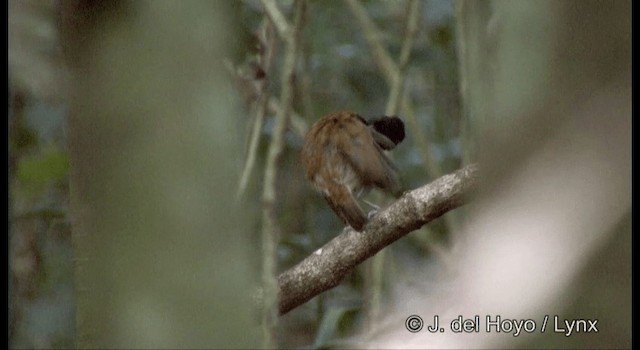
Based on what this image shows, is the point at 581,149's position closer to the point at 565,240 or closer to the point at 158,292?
the point at 565,240

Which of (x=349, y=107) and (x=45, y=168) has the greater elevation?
(x=349, y=107)

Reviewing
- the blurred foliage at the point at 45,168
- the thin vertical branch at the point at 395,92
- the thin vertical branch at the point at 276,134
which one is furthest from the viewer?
the thin vertical branch at the point at 395,92

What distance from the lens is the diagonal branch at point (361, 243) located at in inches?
30.6

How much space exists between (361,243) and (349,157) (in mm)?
91

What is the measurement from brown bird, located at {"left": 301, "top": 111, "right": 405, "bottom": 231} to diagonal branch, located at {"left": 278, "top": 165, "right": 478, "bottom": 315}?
3cm

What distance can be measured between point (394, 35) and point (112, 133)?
55 cm

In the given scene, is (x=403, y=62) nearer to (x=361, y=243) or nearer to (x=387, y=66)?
(x=387, y=66)

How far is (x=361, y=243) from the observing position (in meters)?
0.79

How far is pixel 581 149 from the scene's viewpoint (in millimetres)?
326

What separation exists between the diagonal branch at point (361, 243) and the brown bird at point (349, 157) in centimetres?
3

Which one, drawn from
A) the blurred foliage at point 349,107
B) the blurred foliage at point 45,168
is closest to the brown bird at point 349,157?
the blurred foliage at point 349,107

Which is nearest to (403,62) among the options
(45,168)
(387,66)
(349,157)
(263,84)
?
(387,66)

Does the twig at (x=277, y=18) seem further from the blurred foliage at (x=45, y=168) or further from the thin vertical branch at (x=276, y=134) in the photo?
the blurred foliage at (x=45, y=168)

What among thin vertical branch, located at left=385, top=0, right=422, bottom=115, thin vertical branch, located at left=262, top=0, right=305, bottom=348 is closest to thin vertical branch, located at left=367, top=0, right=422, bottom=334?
thin vertical branch, located at left=385, top=0, right=422, bottom=115
